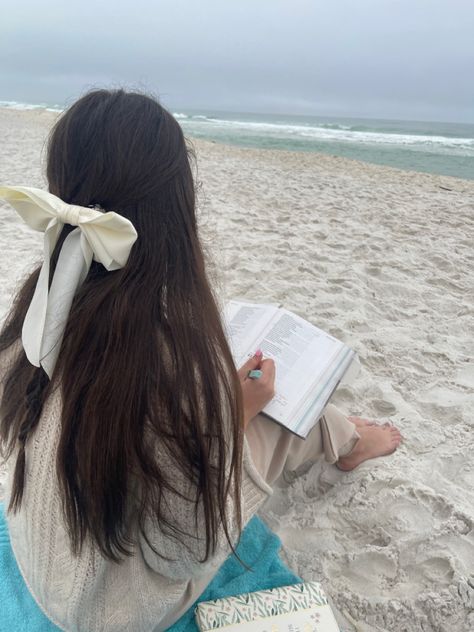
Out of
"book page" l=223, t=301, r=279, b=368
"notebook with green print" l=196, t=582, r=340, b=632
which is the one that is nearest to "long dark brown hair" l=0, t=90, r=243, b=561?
"notebook with green print" l=196, t=582, r=340, b=632

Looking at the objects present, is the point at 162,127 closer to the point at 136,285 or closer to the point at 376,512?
the point at 136,285

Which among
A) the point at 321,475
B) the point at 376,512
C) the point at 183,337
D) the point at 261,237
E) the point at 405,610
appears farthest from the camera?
the point at 261,237

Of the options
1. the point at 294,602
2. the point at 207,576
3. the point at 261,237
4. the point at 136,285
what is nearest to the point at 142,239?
the point at 136,285

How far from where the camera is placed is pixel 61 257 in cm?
84

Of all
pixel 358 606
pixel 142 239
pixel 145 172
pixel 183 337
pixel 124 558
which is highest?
pixel 145 172

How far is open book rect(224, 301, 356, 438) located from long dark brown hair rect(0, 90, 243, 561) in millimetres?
384

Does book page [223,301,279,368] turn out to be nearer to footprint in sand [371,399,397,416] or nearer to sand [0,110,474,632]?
sand [0,110,474,632]

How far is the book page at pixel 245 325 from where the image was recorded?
1521 millimetres

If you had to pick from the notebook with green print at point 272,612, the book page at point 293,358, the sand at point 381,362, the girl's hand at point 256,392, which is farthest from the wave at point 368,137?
the notebook with green print at point 272,612

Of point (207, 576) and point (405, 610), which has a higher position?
point (207, 576)

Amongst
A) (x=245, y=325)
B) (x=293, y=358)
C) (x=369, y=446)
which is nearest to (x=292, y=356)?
(x=293, y=358)

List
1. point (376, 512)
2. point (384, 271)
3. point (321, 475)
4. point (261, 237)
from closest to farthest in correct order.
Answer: point (376, 512)
point (321, 475)
point (384, 271)
point (261, 237)

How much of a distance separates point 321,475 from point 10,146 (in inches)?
347

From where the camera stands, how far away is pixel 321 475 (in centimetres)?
166
